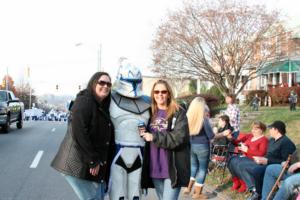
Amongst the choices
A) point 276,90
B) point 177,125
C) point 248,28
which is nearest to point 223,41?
point 248,28

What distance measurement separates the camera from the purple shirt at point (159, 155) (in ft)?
15.3

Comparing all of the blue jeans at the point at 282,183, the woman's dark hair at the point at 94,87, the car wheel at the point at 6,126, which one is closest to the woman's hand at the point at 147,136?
the woman's dark hair at the point at 94,87

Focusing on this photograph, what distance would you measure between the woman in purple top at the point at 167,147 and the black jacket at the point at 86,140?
0.45m

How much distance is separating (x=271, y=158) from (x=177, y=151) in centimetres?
307

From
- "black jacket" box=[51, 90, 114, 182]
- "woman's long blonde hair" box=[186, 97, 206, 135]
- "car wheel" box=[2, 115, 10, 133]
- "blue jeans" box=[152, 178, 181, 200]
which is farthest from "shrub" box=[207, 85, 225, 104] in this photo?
"black jacket" box=[51, 90, 114, 182]

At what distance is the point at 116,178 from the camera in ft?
14.9

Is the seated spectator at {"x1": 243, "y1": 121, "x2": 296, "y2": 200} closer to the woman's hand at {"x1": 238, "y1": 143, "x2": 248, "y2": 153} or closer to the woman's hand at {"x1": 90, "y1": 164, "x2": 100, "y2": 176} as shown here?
the woman's hand at {"x1": 238, "y1": 143, "x2": 248, "y2": 153}

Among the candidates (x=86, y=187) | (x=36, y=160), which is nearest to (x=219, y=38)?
(x=36, y=160)

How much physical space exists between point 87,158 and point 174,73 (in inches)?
867

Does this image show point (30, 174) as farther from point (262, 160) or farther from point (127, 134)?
point (127, 134)

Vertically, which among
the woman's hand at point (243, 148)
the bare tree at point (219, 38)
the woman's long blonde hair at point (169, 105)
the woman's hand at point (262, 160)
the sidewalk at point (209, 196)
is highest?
the bare tree at point (219, 38)

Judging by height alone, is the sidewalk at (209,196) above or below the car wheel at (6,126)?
below

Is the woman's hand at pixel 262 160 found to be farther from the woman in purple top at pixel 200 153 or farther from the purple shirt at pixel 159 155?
the purple shirt at pixel 159 155

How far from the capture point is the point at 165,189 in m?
4.80
